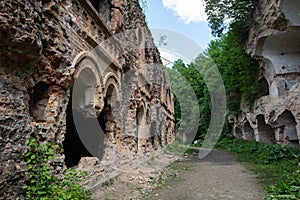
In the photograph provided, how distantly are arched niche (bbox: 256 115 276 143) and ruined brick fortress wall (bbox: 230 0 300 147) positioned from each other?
1.67 metres

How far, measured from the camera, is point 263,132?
15352 millimetres

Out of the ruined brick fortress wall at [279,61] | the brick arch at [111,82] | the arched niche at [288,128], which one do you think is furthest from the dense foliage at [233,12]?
the brick arch at [111,82]

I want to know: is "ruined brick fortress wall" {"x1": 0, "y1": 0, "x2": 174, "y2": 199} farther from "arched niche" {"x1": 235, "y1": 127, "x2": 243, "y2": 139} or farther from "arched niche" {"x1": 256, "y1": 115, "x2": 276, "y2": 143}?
"arched niche" {"x1": 235, "y1": 127, "x2": 243, "y2": 139}

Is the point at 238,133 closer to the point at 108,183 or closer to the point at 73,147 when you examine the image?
the point at 73,147

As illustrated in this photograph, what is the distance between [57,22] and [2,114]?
196cm

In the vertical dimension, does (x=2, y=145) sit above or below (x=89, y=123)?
below

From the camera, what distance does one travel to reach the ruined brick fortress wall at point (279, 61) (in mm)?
9766

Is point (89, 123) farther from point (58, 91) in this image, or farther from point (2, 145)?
point (2, 145)

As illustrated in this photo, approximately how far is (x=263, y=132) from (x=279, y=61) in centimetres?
534

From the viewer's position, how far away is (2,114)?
3037 millimetres

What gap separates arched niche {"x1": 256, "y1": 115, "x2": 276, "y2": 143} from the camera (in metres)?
15.1

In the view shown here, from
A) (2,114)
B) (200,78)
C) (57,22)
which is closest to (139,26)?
(57,22)

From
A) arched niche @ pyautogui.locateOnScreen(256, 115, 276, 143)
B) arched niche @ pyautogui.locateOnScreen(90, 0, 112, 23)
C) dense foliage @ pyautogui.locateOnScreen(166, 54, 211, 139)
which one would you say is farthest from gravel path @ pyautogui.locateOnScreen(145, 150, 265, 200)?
dense foliage @ pyautogui.locateOnScreen(166, 54, 211, 139)

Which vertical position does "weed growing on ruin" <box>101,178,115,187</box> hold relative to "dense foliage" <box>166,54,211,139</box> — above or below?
below
